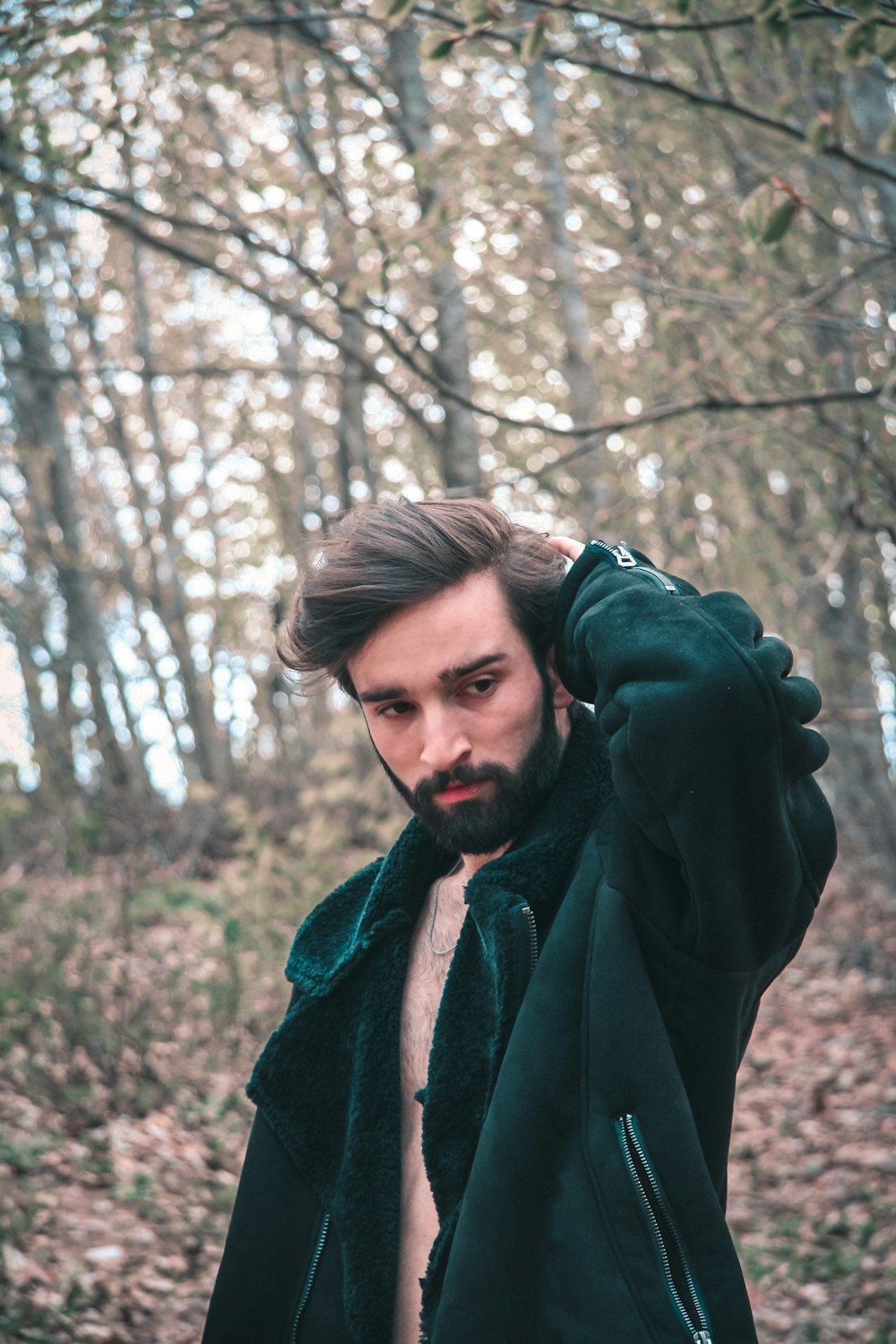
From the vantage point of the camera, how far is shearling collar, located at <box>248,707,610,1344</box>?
1770 millimetres

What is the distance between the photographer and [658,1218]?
1.46 m

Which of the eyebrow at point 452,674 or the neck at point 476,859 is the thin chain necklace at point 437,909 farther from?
the eyebrow at point 452,674

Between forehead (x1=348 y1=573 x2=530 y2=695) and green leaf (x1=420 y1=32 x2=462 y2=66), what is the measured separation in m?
1.52

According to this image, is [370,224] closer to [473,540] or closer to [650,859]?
[473,540]

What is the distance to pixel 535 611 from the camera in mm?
2041

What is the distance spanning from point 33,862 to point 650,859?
7.53 meters

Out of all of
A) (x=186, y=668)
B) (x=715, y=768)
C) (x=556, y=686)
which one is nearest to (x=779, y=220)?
(x=556, y=686)

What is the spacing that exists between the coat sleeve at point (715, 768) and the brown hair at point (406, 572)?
387 mm

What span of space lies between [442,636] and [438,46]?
1680mm

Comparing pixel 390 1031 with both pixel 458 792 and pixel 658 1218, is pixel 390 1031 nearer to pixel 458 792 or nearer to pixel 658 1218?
pixel 458 792

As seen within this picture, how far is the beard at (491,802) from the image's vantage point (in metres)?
1.92

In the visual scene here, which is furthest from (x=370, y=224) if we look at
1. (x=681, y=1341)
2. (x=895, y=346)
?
(x=681, y=1341)

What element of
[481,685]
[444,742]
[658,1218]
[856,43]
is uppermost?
[856,43]

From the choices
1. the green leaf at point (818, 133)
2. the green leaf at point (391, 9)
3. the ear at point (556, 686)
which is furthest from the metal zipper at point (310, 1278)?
the green leaf at point (818, 133)
